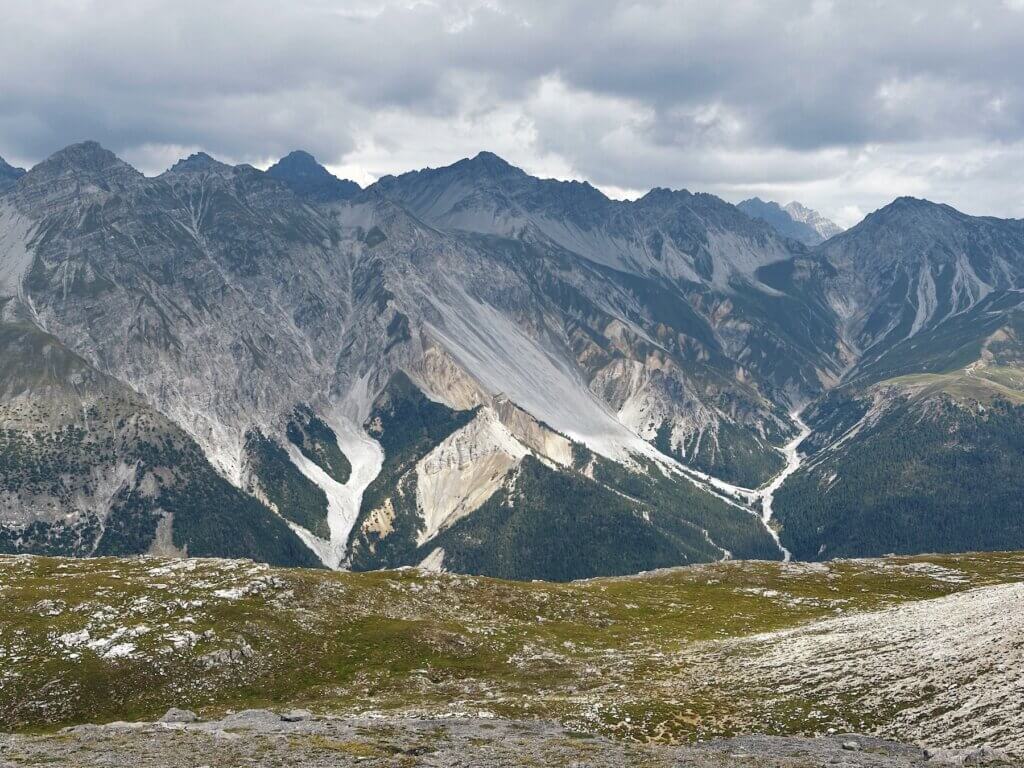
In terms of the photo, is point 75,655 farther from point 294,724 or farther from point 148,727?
point 294,724

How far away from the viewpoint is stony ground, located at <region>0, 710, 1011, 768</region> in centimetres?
5684

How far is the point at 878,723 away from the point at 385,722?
138 ft

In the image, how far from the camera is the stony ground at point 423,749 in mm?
56844

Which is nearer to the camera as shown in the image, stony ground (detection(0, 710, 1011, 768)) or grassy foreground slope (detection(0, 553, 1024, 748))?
stony ground (detection(0, 710, 1011, 768))

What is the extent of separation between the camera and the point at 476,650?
361 feet

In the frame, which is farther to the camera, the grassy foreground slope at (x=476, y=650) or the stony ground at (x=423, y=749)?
the grassy foreground slope at (x=476, y=650)

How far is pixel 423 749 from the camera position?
61938mm

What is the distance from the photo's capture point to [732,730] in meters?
67.8

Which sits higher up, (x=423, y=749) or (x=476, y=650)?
(x=423, y=749)

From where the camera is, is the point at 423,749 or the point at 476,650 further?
the point at 476,650

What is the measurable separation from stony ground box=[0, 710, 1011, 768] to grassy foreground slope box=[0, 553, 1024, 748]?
4.15 meters

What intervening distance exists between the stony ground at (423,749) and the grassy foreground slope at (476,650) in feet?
13.6

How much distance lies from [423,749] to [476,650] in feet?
160

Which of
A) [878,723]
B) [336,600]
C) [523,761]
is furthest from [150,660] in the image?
[878,723]
